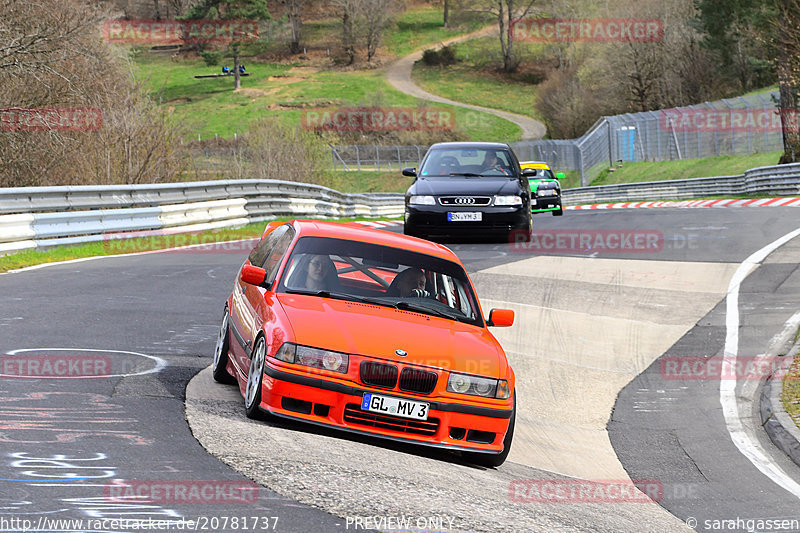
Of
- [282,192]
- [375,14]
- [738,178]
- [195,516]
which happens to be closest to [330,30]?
[375,14]

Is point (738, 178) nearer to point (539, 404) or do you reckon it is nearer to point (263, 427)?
point (539, 404)

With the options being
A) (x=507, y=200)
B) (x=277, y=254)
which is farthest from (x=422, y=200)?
(x=277, y=254)

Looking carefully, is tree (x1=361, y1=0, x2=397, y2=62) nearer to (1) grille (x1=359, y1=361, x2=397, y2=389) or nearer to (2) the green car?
(2) the green car

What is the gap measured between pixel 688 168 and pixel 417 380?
4466cm

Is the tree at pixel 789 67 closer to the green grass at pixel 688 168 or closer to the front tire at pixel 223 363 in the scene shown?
the green grass at pixel 688 168

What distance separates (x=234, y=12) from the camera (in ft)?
361

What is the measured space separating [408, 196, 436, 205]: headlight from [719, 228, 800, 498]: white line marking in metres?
5.23

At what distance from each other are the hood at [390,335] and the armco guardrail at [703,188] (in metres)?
30.2

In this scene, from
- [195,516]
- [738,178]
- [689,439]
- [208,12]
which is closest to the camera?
[195,516]

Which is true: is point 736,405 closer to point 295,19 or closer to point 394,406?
point 394,406

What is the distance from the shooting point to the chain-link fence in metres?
48.0

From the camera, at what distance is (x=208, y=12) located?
108 m

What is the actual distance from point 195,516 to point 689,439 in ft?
17.7

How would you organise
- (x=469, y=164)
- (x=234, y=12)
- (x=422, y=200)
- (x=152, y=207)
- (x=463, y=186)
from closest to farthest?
1. (x=422, y=200)
2. (x=463, y=186)
3. (x=469, y=164)
4. (x=152, y=207)
5. (x=234, y=12)
